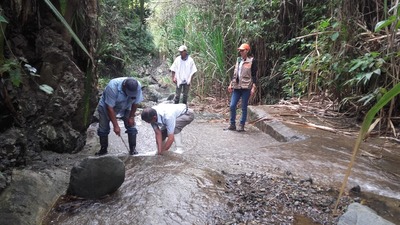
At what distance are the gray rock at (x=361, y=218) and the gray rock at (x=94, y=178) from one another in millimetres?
1697

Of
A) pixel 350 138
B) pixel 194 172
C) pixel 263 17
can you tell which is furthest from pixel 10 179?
pixel 263 17

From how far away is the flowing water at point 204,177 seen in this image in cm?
233

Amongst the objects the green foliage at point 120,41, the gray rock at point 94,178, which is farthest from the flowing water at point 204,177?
the green foliage at point 120,41

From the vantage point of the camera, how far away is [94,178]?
8.39 feet

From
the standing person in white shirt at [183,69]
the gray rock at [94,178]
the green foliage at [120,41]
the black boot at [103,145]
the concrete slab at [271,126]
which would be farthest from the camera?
the green foliage at [120,41]

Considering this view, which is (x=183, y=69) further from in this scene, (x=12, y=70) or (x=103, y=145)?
(x=12, y=70)

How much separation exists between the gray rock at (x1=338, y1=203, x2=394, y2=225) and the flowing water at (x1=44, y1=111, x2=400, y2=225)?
0.30 m

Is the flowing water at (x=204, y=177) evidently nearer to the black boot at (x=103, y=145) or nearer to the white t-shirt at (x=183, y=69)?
the black boot at (x=103, y=145)

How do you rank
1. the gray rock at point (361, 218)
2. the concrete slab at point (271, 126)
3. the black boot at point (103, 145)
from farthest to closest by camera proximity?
the concrete slab at point (271, 126) < the black boot at point (103, 145) < the gray rock at point (361, 218)

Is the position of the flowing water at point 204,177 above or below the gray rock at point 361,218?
below

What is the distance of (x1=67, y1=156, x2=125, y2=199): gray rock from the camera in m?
2.55

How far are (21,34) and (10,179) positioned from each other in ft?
5.16

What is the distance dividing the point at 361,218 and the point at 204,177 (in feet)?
4.38

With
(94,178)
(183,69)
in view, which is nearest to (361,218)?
(94,178)
